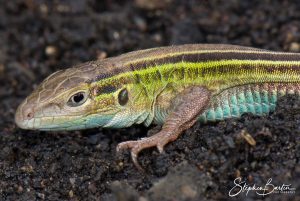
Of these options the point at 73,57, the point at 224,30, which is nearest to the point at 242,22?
the point at 224,30

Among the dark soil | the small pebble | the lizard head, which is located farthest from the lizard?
the small pebble

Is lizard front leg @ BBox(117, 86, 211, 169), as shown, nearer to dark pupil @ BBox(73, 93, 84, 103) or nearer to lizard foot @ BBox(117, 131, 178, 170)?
lizard foot @ BBox(117, 131, 178, 170)

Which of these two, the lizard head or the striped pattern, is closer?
the lizard head

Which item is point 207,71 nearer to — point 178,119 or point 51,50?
point 178,119

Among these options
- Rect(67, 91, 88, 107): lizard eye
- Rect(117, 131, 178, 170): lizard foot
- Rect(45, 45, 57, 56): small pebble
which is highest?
Rect(45, 45, 57, 56): small pebble

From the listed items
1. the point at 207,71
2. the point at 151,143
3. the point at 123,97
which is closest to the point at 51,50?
the point at 123,97

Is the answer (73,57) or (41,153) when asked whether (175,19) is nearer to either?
(73,57)
